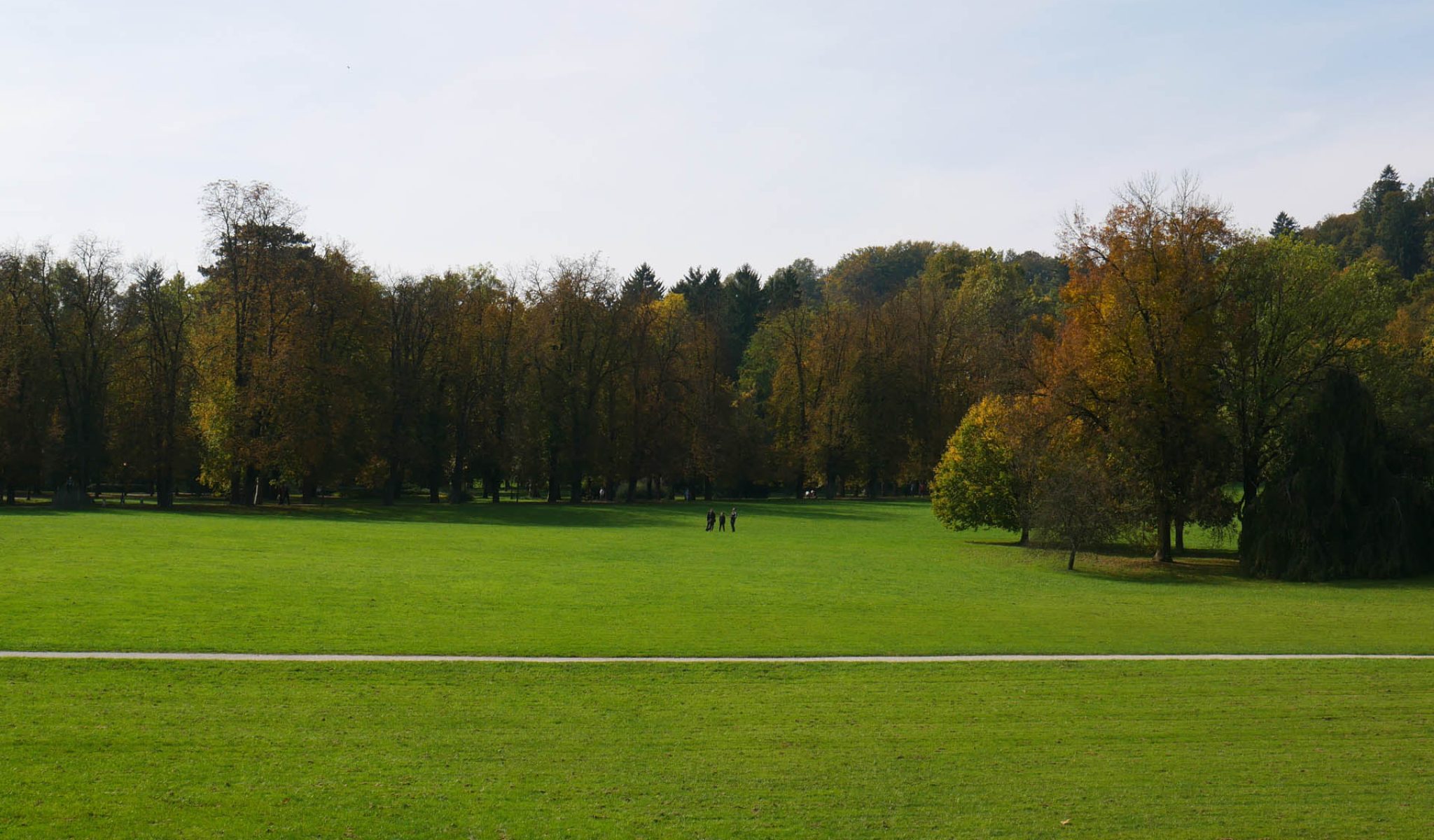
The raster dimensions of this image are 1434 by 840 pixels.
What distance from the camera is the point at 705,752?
13914 mm

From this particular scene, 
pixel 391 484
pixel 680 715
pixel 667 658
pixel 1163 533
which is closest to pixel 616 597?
pixel 667 658

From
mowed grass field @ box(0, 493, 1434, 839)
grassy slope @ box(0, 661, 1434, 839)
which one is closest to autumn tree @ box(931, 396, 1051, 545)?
mowed grass field @ box(0, 493, 1434, 839)

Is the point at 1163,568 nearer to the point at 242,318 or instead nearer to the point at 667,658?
the point at 667,658

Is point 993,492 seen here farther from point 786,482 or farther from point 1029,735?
point 786,482

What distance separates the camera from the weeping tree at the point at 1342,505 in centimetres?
3969

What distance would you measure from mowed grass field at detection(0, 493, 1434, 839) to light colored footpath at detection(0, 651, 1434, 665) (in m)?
0.44

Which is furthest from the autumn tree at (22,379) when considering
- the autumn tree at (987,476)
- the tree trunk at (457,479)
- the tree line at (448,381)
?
the autumn tree at (987,476)

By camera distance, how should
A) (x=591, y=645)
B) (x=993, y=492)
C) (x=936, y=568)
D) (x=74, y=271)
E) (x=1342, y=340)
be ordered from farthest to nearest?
(x=74, y=271), (x=993, y=492), (x=1342, y=340), (x=936, y=568), (x=591, y=645)

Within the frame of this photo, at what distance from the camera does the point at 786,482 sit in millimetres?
105125

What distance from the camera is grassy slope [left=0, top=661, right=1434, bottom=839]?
11273mm

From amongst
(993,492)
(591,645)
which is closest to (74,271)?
A: (993,492)

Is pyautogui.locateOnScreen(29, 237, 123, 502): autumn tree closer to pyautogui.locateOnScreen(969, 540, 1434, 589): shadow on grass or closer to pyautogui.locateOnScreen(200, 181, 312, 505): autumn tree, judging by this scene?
pyautogui.locateOnScreen(200, 181, 312, 505): autumn tree

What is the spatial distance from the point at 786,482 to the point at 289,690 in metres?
89.8

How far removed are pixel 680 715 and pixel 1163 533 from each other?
117 feet
